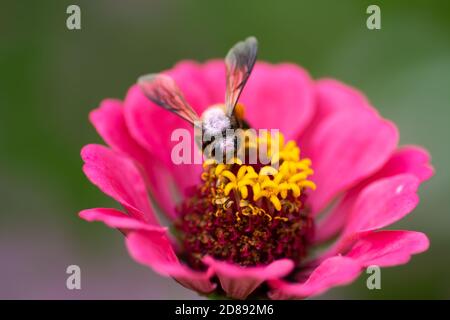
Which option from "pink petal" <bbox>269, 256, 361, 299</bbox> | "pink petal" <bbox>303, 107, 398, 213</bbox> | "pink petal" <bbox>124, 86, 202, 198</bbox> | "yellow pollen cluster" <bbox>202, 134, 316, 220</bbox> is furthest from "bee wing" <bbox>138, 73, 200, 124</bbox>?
"pink petal" <bbox>303, 107, 398, 213</bbox>

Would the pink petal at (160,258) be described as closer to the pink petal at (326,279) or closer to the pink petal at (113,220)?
the pink petal at (113,220)

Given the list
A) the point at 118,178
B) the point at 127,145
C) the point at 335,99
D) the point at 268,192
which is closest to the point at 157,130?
the point at 127,145

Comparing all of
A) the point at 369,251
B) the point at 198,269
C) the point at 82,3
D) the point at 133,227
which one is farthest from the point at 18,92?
the point at 369,251

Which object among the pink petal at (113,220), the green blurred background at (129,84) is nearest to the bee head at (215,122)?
the pink petal at (113,220)

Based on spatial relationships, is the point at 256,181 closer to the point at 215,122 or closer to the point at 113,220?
the point at 215,122

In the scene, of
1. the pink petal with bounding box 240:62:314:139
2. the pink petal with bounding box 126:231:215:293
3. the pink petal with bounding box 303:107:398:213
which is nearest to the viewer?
the pink petal with bounding box 126:231:215:293

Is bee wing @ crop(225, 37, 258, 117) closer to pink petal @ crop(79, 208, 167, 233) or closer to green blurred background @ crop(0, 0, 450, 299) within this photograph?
pink petal @ crop(79, 208, 167, 233)
